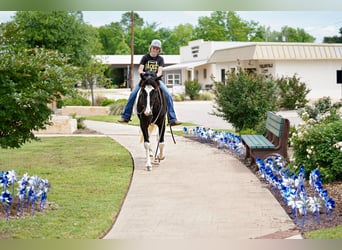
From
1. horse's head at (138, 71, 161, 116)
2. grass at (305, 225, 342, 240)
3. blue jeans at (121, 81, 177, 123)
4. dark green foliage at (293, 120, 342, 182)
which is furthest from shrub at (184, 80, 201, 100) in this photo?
grass at (305, 225, 342, 240)

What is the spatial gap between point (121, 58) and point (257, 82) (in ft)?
96.4

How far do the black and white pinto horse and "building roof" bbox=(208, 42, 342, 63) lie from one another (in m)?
15.6

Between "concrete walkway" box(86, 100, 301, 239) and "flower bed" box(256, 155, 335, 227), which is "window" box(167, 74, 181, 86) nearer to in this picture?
"concrete walkway" box(86, 100, 301, 239)

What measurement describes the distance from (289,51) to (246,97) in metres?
14.4

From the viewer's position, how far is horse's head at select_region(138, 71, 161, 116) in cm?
936

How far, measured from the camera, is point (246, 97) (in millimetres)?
12805

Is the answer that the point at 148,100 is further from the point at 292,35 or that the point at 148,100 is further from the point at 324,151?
the point at 292,35

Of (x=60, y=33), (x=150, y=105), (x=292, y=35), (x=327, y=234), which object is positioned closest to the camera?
(x=327, y=234)

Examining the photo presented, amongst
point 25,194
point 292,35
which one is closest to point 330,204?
point 25,194

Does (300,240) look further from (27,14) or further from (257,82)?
(27,14)

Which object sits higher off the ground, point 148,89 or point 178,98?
point 148,89

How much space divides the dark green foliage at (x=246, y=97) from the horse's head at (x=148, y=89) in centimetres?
361
